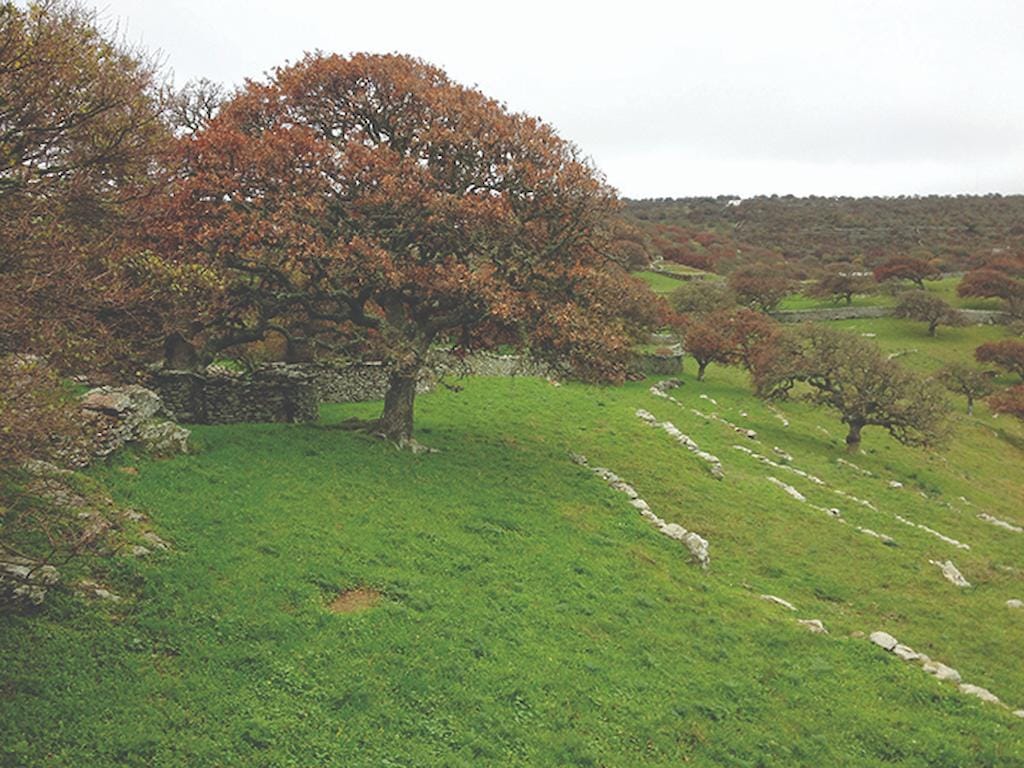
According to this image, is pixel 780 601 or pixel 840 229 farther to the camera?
pixel 840 229

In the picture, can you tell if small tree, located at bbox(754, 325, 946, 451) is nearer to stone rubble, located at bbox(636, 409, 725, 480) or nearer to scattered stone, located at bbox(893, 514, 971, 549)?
stone rubble, located at bbox(636, 409, 725, 480)

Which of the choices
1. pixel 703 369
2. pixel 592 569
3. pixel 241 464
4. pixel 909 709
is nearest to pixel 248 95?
pixel 241 464

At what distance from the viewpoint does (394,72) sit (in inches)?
857

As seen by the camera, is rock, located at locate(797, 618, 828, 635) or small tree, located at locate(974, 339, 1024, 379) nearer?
rock, located at locate(797, 618, 828, 635)

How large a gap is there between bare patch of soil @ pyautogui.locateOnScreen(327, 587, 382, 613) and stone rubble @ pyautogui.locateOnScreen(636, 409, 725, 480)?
1770 centimetres

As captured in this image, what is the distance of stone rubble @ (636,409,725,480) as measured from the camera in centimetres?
2792

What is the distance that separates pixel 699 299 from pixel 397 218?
51088 millimetres

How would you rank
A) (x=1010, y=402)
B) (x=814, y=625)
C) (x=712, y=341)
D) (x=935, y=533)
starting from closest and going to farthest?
1. (x=814, y=625)
2. (x=935, y=533)
3. (x=712, y=341)
4. (x=1010, y=402)

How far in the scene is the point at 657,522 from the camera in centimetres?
2094

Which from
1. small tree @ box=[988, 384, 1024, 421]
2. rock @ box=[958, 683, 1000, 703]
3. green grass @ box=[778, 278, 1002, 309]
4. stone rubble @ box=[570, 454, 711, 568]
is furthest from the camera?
green grass @ box=[778, 278, 1002, 309]

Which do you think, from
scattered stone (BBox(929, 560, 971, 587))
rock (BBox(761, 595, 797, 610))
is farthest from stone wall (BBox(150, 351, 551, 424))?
scattered stone (BBox(929, 560, 971, 587))

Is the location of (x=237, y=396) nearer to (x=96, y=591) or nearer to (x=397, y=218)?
(x=397, y=218)

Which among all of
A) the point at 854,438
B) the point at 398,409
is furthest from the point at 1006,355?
the point at 398,409

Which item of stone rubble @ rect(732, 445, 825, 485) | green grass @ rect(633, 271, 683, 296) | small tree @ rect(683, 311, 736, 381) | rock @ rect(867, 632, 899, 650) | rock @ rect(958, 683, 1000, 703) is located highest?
green grass @ rect(633, 271, 683, 296)
